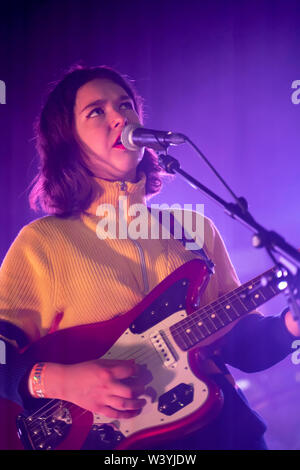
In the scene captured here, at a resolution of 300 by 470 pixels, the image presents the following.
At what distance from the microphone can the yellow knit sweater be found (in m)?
0.52

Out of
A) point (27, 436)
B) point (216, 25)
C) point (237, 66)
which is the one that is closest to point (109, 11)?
point (216, 25)

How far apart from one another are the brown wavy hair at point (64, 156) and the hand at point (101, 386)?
733 mm

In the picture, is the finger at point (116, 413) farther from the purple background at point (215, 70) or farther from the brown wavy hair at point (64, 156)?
the purple background at point (215, 70)

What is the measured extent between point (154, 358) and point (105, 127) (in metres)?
1.03

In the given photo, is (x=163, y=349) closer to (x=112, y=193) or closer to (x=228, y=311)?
(x=228, y=311)

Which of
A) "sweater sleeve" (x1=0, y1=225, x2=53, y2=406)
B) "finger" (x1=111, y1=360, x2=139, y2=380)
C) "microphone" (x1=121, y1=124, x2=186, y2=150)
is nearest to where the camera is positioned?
"microphone" (x1=121, y1=124, x2=186, y2=150)

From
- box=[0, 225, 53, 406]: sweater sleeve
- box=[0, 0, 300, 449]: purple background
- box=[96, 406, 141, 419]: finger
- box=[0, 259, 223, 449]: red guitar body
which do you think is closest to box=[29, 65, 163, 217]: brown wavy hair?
box=[0, 225, 53, 406]: sweater sleeve

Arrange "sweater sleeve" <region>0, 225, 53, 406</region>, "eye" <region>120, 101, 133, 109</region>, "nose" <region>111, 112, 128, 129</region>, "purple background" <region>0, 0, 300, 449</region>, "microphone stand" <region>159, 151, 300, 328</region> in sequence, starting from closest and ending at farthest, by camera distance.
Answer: "microphone stand" <region>159, 151, 300, 328</region> → "sweater sleeve" <region>0, 225, 53, 406</region> → "nose" <region>111, 112, 128, 129</region> → "eye" <region>120, 101, 133, 109</region> → "purple background" <region>0, 0, 300, 449</region>

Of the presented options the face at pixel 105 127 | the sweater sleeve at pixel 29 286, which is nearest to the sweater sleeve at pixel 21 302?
the sweater sleeve at pixel 29 286

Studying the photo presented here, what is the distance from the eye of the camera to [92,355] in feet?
5.70

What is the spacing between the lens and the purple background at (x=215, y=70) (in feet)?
8.88

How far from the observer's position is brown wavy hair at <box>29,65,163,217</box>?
2113mm

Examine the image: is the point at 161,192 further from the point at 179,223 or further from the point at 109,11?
the point at 109,11

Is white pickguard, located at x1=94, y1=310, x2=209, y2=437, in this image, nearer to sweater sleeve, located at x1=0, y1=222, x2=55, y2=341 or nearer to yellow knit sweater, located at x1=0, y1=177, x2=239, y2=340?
yellow knit sweater, located at x1=0, y1=177, x2=239, y2=340
